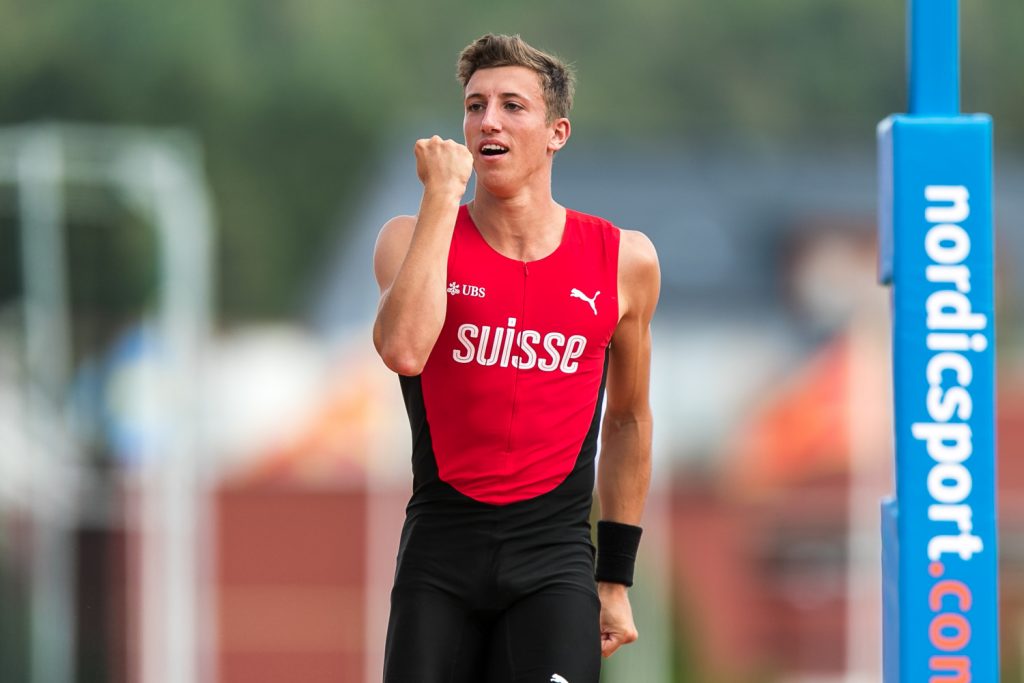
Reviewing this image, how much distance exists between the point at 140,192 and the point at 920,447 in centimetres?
3453

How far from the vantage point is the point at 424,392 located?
14.8 feet

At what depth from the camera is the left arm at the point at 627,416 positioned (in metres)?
4.63

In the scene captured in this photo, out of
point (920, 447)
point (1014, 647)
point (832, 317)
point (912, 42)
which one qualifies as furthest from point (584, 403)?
point (832, 317)

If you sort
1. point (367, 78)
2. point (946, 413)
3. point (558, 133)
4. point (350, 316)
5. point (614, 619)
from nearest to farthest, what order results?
point (946, 413) → point (558, 133) → point (614, 619) → point (350, 316) → point (367, 78)

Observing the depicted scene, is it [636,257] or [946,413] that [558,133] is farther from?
[946,413]

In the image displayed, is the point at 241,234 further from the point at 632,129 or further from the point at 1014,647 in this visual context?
the point at 1014,647

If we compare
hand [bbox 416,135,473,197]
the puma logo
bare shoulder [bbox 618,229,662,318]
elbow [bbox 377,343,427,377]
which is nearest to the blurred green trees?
bare shoulder [bbox 618,229,662,318]

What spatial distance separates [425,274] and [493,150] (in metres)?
0.43

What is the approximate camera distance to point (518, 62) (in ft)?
14.8

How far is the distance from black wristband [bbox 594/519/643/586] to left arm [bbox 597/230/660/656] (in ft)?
0.06

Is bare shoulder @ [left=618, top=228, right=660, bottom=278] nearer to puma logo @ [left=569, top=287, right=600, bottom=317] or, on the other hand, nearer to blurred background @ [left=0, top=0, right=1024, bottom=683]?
puma logo @ [left=569, top=287, right=600, bottom=317]

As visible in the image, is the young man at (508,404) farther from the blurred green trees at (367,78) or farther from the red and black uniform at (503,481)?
the blurred green trees at (367,78)

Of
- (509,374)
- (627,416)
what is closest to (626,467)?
(627,416)

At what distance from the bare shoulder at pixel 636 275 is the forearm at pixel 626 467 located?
32 cm
